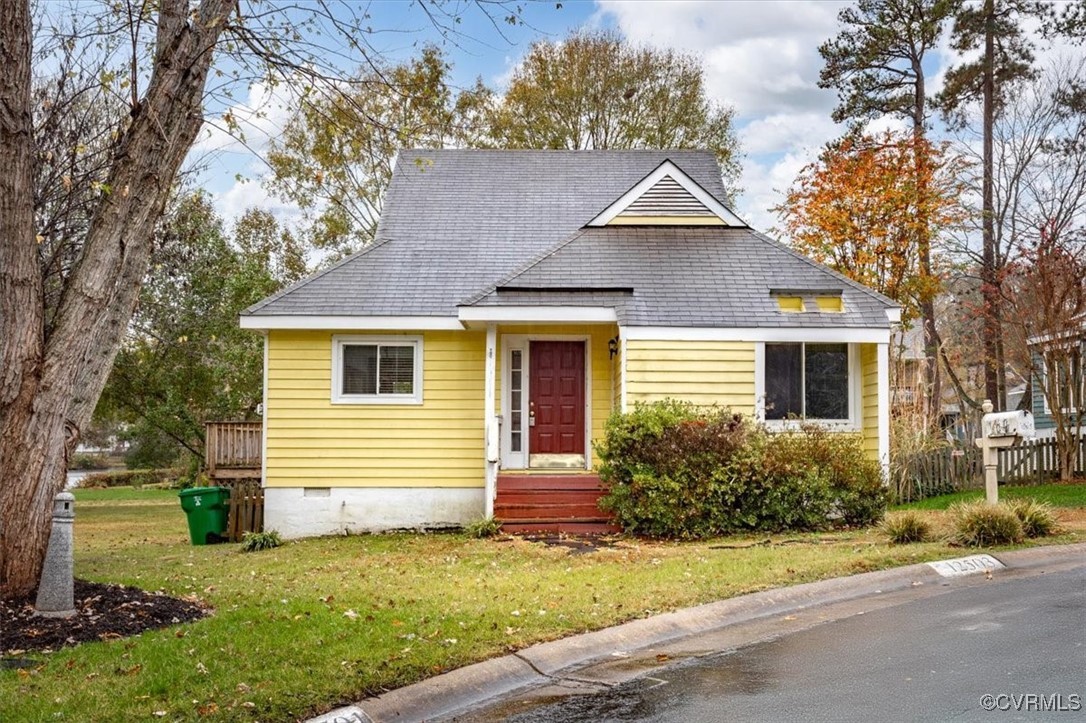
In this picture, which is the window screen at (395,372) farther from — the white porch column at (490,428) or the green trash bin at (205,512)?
the green trash bin at (205,512)

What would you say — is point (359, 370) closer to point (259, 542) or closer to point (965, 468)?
point (259, 542)

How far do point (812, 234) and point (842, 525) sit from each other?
12603 millimetres

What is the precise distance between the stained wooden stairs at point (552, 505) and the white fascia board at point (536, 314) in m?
2.52

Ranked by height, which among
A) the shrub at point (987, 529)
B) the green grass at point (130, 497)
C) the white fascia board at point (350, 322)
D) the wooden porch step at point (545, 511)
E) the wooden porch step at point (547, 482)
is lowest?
the green grass at point (130, 497)

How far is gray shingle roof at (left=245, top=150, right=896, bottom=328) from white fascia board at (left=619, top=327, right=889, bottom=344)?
10cm

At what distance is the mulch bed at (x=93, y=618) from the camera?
22.7 feet

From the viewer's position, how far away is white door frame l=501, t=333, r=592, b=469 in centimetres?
1691

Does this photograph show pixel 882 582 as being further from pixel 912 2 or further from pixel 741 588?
pixel 912 2

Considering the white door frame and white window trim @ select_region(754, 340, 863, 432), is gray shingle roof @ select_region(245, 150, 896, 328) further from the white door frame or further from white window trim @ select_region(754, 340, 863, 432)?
the white door frame

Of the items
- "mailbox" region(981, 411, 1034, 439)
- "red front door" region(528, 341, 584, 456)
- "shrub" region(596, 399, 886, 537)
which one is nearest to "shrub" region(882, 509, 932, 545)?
"mailbox" region(981, 411, 1034, 439)

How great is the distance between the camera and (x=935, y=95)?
28.9 meters

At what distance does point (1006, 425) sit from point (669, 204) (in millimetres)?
7411

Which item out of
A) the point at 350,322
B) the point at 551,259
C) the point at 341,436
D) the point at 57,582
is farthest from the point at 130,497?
the point at 57,582

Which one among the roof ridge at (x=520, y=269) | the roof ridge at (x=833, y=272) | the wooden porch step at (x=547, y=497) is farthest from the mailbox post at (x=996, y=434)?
the roof ridge at (x=520, y=269)
